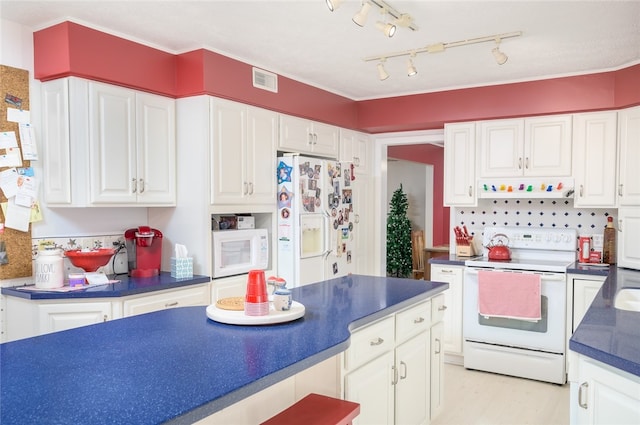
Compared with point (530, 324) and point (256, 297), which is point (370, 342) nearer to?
point (256, 297)

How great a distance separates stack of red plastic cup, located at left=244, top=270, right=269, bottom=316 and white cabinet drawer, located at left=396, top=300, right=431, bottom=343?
799mm

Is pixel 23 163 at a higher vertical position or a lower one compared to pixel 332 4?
lower

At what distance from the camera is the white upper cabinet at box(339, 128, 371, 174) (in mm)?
4904

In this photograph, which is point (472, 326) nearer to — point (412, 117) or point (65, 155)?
point (412, 117)

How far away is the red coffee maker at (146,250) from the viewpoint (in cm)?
337

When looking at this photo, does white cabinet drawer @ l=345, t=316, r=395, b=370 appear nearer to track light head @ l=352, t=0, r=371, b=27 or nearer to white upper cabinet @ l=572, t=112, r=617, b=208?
track light head @ l=352, t=0, r=371, b=27

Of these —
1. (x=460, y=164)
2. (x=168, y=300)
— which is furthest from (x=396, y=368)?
(x=460, y=164)

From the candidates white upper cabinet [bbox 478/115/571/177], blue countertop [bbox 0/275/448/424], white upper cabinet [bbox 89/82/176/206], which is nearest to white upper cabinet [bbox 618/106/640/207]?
white upper cabinet [bbox 478/115/571/177]

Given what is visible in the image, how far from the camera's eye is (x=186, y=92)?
139 inches

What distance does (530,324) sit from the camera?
391cm

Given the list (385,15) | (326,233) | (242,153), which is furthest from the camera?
(326,233)

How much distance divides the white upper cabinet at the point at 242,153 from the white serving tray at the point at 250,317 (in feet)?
5.33

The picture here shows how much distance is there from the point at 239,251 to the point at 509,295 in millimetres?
2138

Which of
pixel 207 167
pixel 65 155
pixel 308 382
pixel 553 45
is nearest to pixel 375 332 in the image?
pixel 308 382
